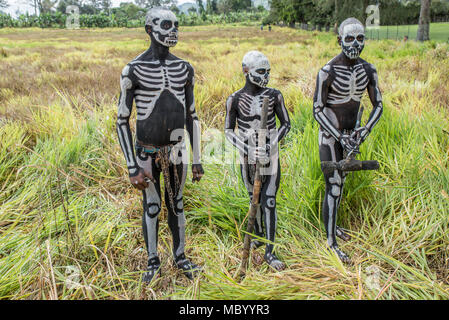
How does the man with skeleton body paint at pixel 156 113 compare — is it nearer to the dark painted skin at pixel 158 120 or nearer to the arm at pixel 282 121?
the dark painted skin at pixel 158 120

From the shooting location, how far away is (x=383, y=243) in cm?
226

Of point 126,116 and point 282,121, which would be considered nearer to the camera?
point 126,116

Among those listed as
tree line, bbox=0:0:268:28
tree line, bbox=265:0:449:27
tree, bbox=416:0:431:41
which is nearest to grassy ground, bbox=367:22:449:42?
tree line, bbox=265:0:449:27

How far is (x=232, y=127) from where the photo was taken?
2.16 metres

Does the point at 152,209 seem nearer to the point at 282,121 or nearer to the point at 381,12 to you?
the point at 282,121

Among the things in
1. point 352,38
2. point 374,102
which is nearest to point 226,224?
point 374,102

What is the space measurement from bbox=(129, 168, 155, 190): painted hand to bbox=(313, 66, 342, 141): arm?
118cm

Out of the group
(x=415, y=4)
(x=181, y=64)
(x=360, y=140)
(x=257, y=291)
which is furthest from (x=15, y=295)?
(x=415, y=4)

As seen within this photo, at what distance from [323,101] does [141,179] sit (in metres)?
1.28

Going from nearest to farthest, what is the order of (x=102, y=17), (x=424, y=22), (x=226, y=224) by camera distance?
(x=226, y=224) < (x=424, y=22) < (x=102, y=17)

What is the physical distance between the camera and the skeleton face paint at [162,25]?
1.80 metres

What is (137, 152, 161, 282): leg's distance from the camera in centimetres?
195

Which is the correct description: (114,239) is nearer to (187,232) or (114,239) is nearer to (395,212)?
(187,232)
